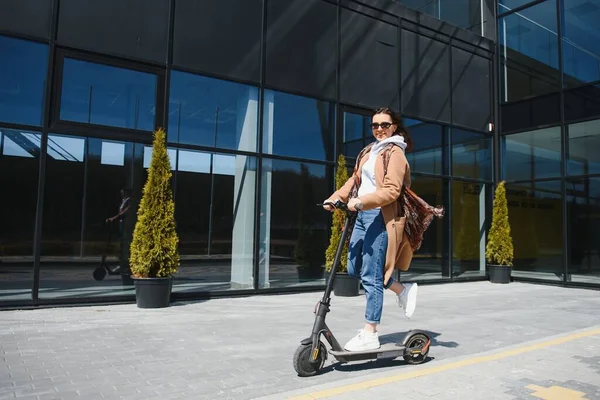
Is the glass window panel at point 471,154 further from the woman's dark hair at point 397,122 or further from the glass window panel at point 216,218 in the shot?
the woman's dark hair at point 397,122

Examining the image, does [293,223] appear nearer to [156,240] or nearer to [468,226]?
[156,240]

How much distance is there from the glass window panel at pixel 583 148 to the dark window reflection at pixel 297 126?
6.18 metres

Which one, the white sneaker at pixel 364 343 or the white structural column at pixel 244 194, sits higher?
the white structural column at pixel 244 194

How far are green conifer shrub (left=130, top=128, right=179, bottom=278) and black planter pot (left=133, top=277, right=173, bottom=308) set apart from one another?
0.10 m

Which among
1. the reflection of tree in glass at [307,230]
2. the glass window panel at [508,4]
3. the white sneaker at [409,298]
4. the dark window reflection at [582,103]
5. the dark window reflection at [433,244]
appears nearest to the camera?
the white sneaker at [409,298]

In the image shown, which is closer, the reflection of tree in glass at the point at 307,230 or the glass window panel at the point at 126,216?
the glass window panel at the point at 126,216

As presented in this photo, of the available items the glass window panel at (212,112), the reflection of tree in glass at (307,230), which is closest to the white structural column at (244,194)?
the glass window panel at (212,112)

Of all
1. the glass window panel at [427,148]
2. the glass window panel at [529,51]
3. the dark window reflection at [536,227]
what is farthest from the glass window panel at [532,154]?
the glass window panel at [427,148]

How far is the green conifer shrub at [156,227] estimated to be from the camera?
676cm

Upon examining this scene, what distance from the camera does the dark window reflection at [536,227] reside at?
11617 mm

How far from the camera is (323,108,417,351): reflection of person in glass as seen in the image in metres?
3.77

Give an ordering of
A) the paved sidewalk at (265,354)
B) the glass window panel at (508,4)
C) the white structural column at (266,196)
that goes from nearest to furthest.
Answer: the paved sidewalk at (265,354) < the white structural column at (266,196) < the glass window panel at (508,4)

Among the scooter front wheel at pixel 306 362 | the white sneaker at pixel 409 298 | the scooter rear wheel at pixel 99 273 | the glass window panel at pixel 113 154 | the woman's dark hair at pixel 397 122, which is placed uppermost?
the glass window panel at pixel 113 154

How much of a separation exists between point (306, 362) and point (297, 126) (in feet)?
20.8
